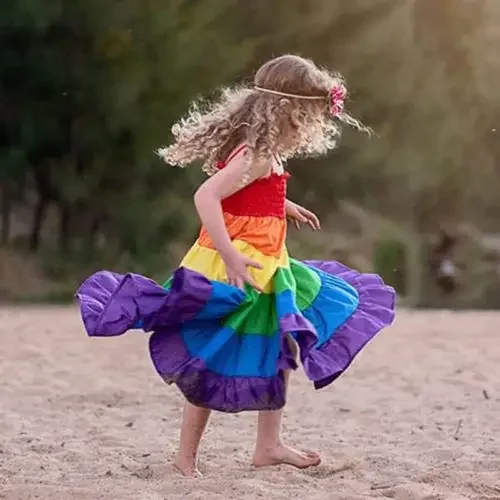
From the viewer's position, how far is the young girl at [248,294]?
3523mm

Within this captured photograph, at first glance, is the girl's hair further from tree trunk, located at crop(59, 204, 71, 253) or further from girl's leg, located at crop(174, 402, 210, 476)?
tree trunk, located at crop(59, 204, 71, 253)

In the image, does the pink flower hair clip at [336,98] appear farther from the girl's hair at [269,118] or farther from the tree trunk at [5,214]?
the tree trunk at [5,214]

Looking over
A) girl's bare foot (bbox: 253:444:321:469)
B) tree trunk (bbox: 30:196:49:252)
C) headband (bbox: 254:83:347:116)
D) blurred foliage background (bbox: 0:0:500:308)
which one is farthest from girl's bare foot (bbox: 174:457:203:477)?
tree trunk (bbox: 30:196:49:252)

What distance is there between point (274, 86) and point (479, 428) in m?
2.08

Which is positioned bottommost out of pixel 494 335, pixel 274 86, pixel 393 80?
pixel 494 335

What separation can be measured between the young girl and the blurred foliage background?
30.3 ft

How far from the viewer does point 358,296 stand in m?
3.91

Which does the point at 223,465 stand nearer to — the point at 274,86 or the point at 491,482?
the point at 491,482

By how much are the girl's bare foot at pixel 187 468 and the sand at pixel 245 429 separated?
39mm

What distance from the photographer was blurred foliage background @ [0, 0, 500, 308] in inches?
511

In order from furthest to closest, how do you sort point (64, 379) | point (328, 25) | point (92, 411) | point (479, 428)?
point (328, 25)
point (64, 379)
point (92, 411)
point (479, 428)

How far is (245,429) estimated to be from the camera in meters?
5.01

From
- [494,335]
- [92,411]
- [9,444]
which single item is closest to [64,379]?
[92,411]

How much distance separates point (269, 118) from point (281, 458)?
1.13m
